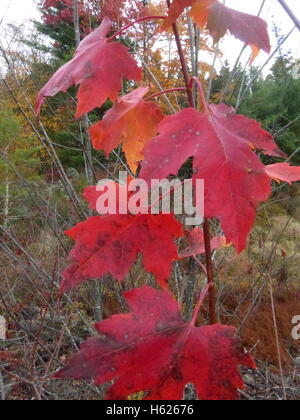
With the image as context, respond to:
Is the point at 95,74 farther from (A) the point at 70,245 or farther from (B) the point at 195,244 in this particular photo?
(A) the point at 70,245

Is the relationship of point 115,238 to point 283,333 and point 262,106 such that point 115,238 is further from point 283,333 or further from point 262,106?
point 262,106

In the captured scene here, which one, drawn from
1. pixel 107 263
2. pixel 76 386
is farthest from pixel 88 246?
pixel 76 386

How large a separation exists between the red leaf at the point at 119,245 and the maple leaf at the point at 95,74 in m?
0.20

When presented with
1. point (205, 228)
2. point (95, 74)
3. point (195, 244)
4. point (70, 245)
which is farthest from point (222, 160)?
point (70, 245)

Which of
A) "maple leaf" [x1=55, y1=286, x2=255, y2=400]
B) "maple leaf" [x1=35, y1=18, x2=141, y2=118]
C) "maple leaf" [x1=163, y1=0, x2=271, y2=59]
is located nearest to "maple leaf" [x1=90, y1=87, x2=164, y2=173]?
"maple leaf" [x1=35, y1=18, x2=141, y2=118]

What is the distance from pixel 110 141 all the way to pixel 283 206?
6.67 metres

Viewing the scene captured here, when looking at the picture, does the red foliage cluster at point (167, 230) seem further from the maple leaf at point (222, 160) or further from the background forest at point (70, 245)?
the background forest at point (70, 245)

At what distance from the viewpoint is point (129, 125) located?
2.61 ft

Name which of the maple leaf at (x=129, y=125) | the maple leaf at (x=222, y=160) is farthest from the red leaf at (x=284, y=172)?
the maple leaf at (x=129, y=125)

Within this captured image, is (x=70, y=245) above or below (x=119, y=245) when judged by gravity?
below

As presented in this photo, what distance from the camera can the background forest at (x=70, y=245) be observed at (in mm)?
1346

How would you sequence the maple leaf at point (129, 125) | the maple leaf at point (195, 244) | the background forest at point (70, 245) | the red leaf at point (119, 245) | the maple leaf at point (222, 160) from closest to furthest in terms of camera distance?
the maple leaf at point (222, 160) → the red leaf at point (119, 245) → the maple leaf at point (129, 125) → the maple leaf at point (195, 244) → the background forest at point (70, 245)

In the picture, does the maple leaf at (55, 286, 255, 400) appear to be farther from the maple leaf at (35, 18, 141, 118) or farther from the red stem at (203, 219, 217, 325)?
the maple leaf at (35, 18, 141, 118)

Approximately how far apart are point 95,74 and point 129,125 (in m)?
0.16
